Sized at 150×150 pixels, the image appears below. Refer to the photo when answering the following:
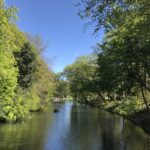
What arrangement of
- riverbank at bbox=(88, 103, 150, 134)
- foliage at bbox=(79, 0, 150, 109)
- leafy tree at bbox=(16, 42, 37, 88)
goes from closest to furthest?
foliage at bbox=(79, 0, 150, 109) → riverbank at bbox=(88, 103, 150, 134) → leafy tree at bbox=(16, 42, 37, 88)

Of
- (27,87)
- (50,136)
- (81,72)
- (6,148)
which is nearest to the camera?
(6,148)

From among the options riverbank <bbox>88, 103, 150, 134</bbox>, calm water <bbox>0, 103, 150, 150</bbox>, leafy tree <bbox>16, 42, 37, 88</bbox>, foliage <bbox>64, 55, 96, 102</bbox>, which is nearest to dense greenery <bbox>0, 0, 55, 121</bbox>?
leafy tree <bbox>16, 42, 37, 88</bbox>

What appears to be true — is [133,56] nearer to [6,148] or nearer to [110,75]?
[110,75]

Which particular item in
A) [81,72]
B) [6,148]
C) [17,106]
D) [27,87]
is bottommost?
[6,148]

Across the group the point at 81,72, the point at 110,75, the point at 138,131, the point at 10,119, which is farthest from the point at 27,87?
the point at 81,72

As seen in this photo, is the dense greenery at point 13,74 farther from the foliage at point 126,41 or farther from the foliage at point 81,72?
the foliage at point 81,72

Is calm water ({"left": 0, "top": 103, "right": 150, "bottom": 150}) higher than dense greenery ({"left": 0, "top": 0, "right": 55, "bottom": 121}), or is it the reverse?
dense greenery ({"left": 0, "top": 0, "right": 55, "bottom": 121})

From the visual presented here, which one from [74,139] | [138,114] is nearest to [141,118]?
[138,114]

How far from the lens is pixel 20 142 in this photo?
2377 cm

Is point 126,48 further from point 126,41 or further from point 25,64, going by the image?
point 25,64

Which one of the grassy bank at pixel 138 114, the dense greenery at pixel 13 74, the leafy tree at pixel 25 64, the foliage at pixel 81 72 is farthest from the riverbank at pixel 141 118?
the foliage at pixel 81 72

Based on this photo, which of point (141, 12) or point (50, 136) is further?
point (50, 136)

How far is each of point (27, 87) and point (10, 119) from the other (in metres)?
9.32

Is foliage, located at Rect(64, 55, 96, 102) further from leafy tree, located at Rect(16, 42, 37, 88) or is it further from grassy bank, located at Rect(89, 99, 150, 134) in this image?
leafy tree, located at Rect(16, 42, 37, 88)
